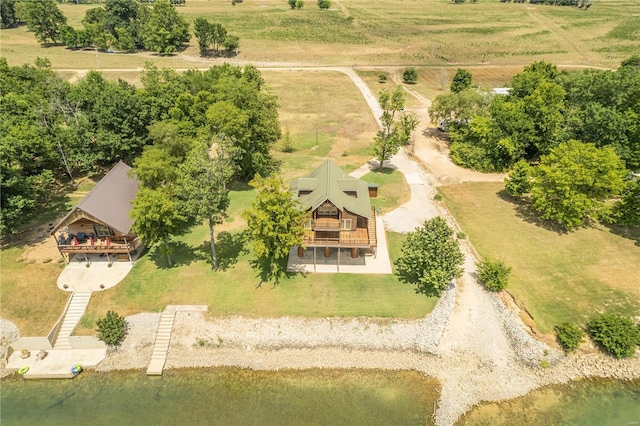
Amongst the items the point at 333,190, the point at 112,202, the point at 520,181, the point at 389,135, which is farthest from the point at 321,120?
the point at 112,202

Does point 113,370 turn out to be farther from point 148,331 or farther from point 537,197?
point 537,197

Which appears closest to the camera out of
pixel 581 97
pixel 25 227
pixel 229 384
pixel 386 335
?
pixel 229 384

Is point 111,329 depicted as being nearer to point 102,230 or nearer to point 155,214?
point 155,214

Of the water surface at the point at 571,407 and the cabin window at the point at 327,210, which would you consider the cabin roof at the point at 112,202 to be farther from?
the water surface at the point at 571,407

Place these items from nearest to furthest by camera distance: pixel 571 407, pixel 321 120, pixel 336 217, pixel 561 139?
pixel 571 407 < pixel 336 217 < pixel 561 139 < pixel 321 120

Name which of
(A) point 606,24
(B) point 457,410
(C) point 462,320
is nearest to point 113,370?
(B) point 457,410
